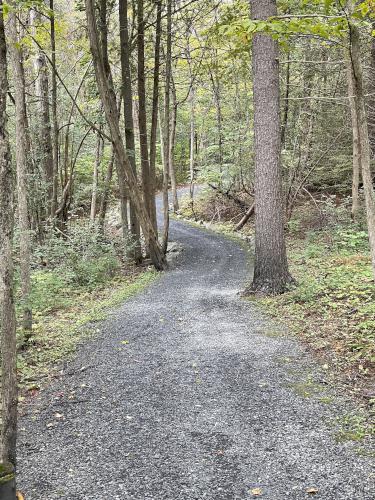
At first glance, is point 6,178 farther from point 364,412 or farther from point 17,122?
point 17,122

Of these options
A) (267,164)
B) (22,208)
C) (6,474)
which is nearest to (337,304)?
(267,164)

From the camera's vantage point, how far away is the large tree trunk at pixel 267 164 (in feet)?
26.9

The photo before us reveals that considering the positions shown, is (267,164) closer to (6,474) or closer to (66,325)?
(66,325)

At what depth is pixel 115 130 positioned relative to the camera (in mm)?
10281

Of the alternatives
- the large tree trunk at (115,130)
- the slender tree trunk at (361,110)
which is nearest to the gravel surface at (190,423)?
the slender tree trunk at (361,110)

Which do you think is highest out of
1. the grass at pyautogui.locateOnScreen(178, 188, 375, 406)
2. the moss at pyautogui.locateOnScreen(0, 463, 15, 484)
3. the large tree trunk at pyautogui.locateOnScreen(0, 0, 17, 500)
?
the large tree trunk at pyautogui.locateOnScreen(0, 0, 17, 500)

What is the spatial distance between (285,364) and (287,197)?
37.1 feet

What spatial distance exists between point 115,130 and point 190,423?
769 cm

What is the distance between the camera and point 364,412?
418 cm

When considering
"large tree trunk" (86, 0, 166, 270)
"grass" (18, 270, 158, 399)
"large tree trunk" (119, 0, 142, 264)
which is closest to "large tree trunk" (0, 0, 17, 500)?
"grass" (18, 270, 158, 399)

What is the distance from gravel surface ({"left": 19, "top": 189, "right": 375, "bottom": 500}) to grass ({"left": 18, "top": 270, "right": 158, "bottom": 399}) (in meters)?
0.33

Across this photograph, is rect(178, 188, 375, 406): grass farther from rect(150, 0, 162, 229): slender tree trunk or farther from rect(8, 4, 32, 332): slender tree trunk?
rect(150, 0, 162, 229): slender tree trunk

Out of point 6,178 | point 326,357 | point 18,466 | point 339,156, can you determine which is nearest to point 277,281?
point 326,357

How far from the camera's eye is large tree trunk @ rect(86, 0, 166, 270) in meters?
9.20
